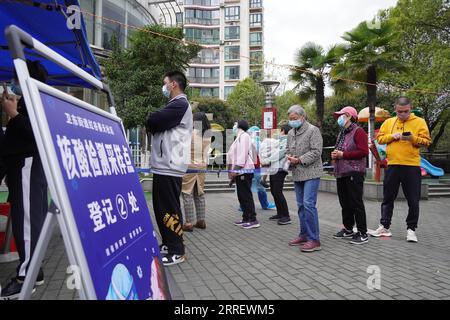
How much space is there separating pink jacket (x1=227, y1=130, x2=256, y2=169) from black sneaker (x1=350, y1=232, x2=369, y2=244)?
202 cm

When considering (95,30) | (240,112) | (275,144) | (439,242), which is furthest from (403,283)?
(240,112)

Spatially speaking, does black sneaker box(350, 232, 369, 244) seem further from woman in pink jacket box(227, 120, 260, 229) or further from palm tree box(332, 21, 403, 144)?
palm tree box(332, 21, 403, 144)

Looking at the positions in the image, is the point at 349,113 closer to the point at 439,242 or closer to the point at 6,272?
the point at 439,242

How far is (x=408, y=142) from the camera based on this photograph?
17.0 feet

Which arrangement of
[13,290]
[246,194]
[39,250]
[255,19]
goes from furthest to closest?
[255,19] < [246,194] < [13,290] < [39,250]

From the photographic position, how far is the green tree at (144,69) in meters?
12.9

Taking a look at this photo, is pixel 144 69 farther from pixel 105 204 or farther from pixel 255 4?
pixel 255 4

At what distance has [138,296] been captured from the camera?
5.74 feet

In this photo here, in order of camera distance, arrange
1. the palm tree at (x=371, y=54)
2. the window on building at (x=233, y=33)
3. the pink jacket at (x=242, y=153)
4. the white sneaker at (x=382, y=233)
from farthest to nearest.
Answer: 1. the window on building at (x=233, y=33)
2. the palm tree at (x=371, y=54)
3. the pink jacket at (x=242, y=153)
4. the white sneaker at (x=382, y=233)

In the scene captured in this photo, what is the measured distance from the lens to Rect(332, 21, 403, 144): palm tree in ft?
45.8

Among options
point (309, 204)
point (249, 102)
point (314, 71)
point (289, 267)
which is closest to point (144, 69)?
point (314, 71)

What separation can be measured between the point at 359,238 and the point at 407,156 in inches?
52.9

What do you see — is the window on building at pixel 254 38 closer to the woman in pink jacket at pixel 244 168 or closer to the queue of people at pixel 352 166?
the woman in pink jacket at pixel 244 168

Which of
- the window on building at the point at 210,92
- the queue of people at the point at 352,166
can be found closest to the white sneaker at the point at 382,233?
the queue of people at the point at 352,166
